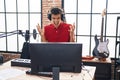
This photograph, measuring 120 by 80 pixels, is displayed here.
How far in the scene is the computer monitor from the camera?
197 centimetres

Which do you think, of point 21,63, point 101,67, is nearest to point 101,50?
point 101,67

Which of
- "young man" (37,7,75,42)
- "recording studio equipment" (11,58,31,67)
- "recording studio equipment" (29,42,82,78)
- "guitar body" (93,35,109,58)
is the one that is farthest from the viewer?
"guitar body" (93,35,109,58)

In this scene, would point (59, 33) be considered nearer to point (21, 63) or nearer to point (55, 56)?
point (21, 63)

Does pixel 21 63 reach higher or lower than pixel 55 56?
lower

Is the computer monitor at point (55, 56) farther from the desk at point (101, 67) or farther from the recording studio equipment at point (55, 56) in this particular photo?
the desk at point (101, 67)

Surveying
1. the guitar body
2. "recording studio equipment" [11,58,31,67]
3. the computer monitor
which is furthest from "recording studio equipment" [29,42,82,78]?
the guitar body

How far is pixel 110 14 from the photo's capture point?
4422mm

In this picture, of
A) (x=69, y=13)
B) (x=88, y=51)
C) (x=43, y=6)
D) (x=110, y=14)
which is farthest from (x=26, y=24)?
(x=110, y=14)

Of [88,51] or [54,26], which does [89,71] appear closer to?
[54,26]

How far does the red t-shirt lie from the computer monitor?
104 cm

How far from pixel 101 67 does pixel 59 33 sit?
49.6 inches

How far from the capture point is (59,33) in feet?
10.1

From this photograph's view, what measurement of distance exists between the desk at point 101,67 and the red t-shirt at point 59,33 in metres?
0.98

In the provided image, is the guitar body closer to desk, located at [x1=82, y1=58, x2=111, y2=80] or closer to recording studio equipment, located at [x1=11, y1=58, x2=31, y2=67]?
desk, located at [x1=82, y1=58, x2=111, y2=80]
